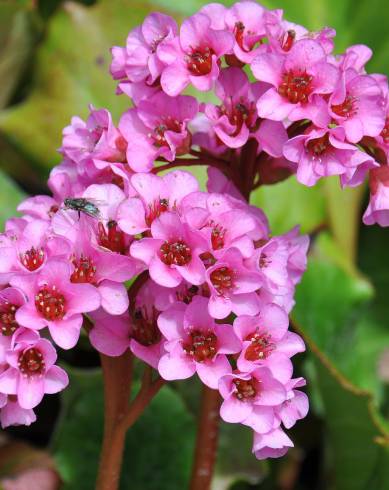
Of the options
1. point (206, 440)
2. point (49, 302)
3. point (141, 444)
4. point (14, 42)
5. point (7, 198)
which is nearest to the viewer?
point (49, 302)

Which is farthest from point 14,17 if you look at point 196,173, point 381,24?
point 381,24

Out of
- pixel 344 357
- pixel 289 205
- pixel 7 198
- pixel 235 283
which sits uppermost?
pixel 235 283

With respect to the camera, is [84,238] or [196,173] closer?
[84,238]

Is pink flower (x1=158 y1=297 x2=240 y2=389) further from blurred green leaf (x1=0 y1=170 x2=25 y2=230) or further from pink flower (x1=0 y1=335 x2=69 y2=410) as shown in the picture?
blurred green leaf (x1=0 y1=170 x2=25 y2=230)

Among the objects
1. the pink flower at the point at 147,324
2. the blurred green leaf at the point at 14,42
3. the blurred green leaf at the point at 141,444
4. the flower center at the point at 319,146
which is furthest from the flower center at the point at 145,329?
the blurred green leaf at the point at 14,42

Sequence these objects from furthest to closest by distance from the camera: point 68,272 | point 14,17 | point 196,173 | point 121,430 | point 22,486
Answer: point 14,17 → point 196,173 → point 22,486 → point 121,430 → point 68,272

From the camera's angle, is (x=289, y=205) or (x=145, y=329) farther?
(x=289, y=205)

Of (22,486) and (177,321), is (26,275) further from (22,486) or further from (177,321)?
(22,486)

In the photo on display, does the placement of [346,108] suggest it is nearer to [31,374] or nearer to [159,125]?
[159,125]

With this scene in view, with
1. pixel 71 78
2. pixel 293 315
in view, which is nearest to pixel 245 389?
pixel 293 315
